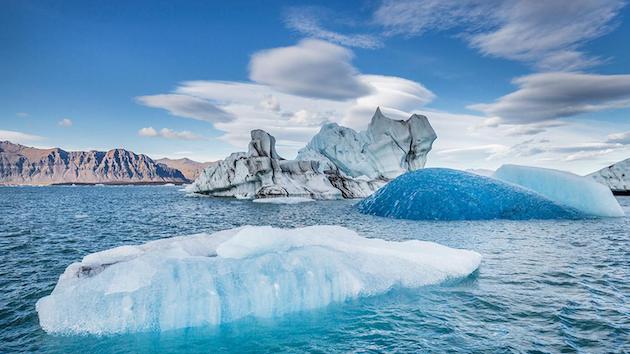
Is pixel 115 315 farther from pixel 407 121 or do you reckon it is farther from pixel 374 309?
pixel 407 121

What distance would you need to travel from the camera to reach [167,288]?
5695 millimetres

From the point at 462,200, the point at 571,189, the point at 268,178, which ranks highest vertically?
the point at 268,178

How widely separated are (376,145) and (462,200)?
44.0 m

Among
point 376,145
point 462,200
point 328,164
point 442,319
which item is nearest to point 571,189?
point 462,200

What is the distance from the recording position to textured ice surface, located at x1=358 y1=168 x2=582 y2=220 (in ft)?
74.7

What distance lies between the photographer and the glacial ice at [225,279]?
5438 mm

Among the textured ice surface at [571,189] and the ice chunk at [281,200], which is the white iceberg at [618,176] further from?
the ice chunk at [281,200]

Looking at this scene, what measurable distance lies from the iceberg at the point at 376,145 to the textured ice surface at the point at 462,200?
3893 centimetres

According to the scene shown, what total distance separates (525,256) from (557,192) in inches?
689

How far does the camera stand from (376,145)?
220 ft

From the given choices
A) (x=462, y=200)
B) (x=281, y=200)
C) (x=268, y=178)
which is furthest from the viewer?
(x=268, y=178)

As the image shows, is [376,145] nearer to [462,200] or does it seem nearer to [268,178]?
[268,178]

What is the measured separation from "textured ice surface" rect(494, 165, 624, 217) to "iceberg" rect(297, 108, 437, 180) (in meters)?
38.7

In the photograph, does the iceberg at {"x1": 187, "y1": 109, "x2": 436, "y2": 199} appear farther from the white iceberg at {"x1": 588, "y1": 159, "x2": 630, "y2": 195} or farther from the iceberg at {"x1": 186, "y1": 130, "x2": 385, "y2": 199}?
the white iceberg at {"x1": 588, "y1": 159, "x2": 630, "y2": 195}
